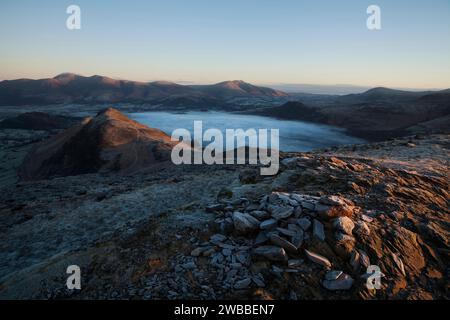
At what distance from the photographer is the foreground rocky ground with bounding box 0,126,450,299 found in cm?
526

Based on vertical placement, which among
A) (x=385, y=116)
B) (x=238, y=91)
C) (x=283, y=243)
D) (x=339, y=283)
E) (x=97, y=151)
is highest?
(x=238, y=91)

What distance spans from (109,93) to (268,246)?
161 meters

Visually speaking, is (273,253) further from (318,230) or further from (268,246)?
(318,230)

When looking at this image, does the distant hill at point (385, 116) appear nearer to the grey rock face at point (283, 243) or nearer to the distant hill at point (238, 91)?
the grey rock face at point (283, 243)

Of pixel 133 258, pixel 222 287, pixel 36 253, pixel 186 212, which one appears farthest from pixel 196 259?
pixel 36 253

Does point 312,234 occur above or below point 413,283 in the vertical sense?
above

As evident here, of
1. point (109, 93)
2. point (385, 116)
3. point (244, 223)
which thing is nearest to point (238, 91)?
point (109, 93)

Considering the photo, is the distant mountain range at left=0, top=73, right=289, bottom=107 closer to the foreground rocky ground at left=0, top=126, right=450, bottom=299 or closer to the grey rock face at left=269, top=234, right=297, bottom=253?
the foreground rocky ground at left=0, top=126, right=450, bottom=299

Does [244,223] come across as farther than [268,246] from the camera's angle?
Yes

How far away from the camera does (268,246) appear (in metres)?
5.81

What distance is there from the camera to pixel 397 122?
5919 centimetres

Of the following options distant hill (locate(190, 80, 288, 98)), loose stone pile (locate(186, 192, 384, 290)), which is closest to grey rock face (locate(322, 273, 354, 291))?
loose stone pile (locate(186, 192, 384, 290))

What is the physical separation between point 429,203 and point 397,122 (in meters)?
58.2

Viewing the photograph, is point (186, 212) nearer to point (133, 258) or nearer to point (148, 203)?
point (133, 258)
